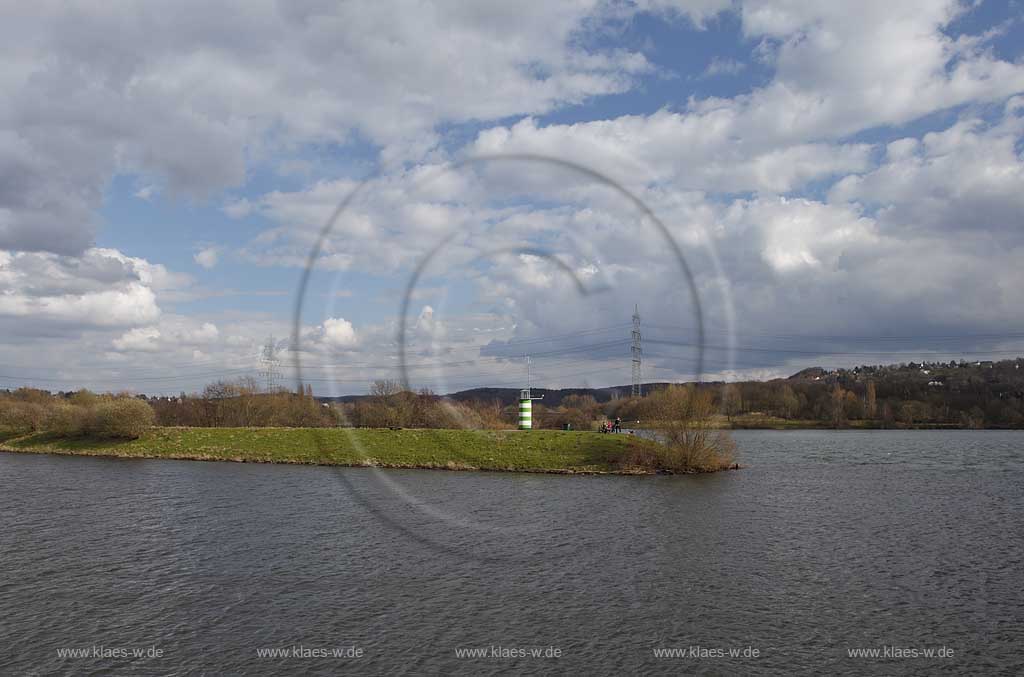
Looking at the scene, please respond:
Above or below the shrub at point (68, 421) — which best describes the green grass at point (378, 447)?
below

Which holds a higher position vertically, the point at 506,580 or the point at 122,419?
the point at 122,419

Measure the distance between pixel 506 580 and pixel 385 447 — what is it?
162ft

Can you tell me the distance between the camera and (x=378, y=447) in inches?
2943

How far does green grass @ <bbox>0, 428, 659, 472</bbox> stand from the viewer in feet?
218

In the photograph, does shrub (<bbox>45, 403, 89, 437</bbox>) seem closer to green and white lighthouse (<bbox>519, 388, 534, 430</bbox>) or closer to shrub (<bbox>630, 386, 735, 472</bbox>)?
green and white lighthouse (<bbox>519, 388, 534, 430</bbox>)

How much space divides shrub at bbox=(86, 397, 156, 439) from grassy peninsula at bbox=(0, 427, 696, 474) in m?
0.98

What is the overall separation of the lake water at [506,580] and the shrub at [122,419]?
33453 millimetres

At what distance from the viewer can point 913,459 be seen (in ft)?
266

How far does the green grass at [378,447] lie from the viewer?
2616 inches

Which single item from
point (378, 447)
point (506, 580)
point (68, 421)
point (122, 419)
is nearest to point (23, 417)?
point (68, 421)

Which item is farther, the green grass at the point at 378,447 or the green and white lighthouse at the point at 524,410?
the green and white lighthouse at the point at 524,410

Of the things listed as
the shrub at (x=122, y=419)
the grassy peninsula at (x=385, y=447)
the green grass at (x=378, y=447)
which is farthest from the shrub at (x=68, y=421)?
the shrub at (x=122, y=419)

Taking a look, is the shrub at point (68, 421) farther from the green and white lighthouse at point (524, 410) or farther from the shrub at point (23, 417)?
the green and white lighthouse at point (524, 410)

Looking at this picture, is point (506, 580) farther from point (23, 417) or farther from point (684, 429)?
point (23, 417)
